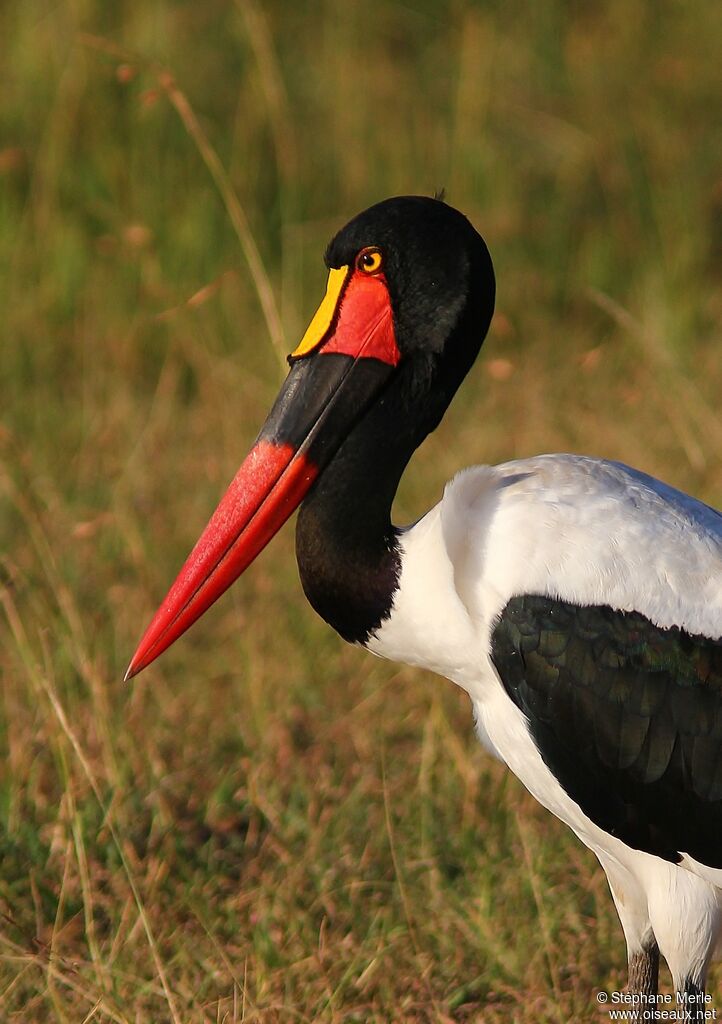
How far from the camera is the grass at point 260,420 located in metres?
3.42

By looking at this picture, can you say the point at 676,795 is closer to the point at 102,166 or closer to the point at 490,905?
the point at 490,905

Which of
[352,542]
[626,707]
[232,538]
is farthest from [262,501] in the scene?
[626,707]

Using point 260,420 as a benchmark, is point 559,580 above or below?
below

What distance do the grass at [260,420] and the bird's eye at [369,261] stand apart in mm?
548

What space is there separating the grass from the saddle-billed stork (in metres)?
0.47

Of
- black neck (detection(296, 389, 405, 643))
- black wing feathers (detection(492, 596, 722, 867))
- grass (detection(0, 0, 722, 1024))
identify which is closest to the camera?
black wing feathers (detection(492, 596, 722, 867))

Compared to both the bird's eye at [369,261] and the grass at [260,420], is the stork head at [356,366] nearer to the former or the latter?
the bird's eye at [369,261]

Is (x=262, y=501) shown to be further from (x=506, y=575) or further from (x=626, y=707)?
(x=626, y=707)

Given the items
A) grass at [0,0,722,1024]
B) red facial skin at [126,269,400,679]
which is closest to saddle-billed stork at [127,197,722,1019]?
red facial skin at [126,269,400,679]

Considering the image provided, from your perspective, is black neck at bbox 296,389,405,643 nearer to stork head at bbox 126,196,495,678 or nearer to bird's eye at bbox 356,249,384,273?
stork head at bbox 126,196,495,678

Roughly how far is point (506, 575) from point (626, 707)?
32 cm

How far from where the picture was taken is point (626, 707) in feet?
9.44

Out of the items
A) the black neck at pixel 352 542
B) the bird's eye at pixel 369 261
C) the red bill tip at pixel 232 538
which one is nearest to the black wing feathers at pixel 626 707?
the black neck at pixel 352 542

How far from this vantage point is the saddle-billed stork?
9.37 ft
